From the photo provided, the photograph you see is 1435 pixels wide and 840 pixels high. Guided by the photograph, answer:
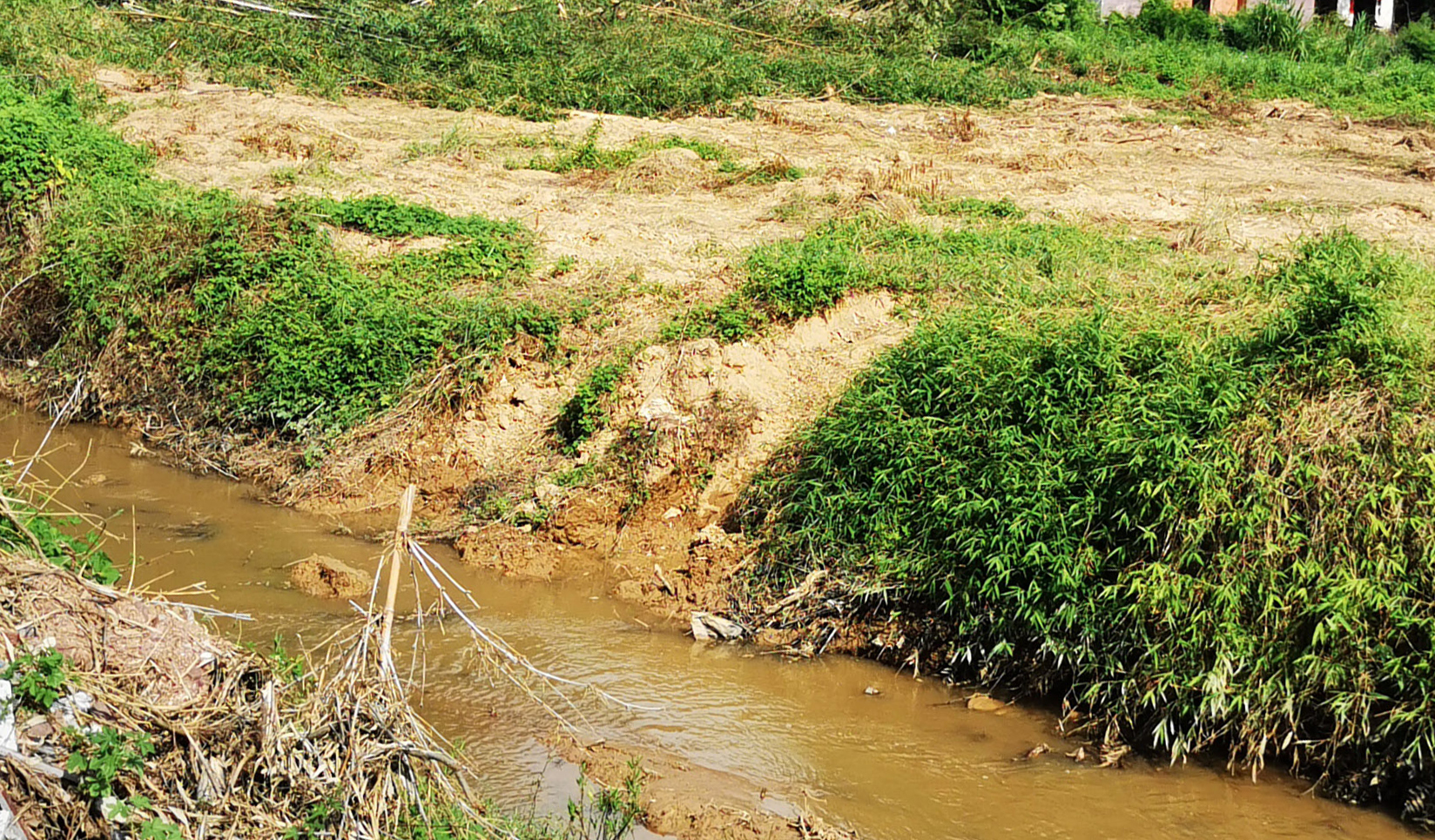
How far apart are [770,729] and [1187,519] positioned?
5.74 feet

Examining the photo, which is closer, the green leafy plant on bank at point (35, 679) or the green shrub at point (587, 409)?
the green leafy plant on bank at point (35, 679)

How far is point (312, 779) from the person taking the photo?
335 cm

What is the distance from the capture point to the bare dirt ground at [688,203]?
6.83 meters

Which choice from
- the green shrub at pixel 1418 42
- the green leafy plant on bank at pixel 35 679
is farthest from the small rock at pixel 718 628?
the green shrub at pixel 1418 42

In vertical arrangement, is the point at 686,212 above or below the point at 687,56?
below

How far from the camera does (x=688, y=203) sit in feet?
31.3

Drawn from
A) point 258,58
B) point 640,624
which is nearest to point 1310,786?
point 640,624

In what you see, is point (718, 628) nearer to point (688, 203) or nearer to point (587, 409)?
point (587, 409)

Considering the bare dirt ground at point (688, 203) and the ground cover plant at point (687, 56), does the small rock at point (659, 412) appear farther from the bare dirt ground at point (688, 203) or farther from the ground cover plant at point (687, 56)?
the ground cover plant at point (687, 56)

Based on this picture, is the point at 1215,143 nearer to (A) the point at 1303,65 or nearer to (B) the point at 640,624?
(A) the point at 1303,65

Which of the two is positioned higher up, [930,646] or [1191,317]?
[1191,317]

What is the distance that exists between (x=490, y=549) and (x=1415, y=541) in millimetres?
4066

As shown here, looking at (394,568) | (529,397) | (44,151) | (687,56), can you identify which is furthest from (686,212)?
(394,568)

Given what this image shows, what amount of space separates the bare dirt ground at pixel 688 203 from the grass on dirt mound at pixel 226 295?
29 centimetres
